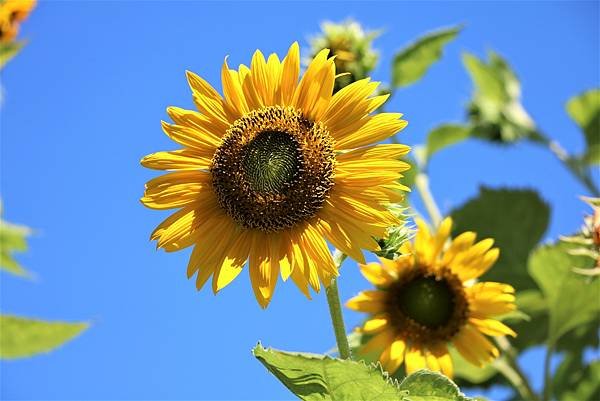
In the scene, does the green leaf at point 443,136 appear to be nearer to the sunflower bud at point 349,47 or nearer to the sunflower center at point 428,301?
the sunflower bud at point 349,47

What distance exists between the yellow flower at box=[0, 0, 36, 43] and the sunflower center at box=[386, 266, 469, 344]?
1.56 m

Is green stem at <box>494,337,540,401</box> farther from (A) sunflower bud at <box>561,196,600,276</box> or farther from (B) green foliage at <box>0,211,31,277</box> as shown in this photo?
(B) green foliage at <box>0,211,31,277</box>

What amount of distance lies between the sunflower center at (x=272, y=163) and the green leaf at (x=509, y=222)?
1577mm

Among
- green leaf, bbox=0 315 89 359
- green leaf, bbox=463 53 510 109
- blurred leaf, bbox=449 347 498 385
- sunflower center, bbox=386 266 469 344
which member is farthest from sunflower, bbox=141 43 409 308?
green leaf, bbox=463 53 510 109

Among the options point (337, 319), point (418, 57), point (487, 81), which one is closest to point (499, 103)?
point (487, 81)

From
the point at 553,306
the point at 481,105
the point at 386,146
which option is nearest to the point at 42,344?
the point at 386,146

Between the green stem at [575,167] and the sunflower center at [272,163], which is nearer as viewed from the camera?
the sunflower center at [272,163]

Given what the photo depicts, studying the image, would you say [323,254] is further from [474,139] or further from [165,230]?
[474,139]

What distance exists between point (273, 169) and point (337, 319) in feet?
1.62

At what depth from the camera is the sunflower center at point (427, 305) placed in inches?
91.4

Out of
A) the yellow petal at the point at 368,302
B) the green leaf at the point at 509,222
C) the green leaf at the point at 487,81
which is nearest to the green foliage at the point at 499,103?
the green leaf at the point at 487,81

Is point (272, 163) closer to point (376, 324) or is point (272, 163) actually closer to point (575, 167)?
point (376, 324)

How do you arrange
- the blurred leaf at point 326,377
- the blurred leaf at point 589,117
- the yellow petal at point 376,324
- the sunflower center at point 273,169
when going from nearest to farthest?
the blurred leaf at point 326,377, the sunflower center at point 273,169, the yellow petal at point 376,324, the blurred leaf at point 589,117

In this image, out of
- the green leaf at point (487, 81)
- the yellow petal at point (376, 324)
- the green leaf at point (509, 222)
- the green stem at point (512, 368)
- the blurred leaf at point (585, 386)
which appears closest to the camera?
the yellow petal at point (376, 324)
